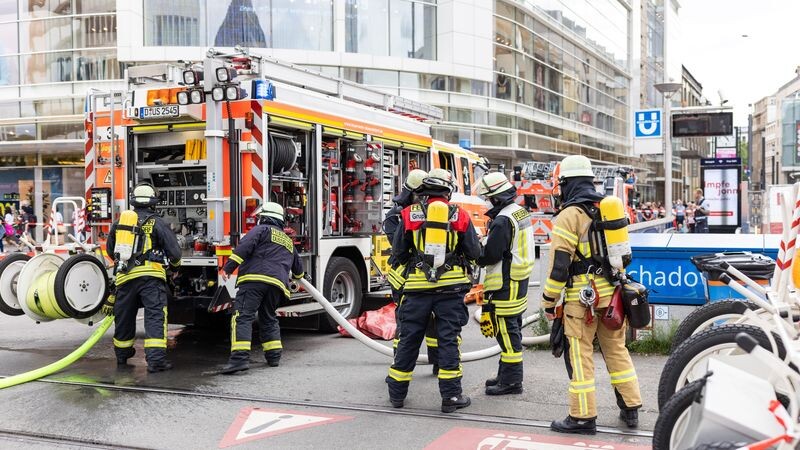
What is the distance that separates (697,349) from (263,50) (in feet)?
86.7

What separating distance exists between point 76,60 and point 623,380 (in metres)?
28.1

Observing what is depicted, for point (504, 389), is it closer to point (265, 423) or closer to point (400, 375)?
point (400, 375)

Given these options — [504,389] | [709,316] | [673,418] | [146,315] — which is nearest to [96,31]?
[146,315]

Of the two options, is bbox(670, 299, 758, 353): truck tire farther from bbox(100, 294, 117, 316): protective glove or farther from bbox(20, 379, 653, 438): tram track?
bbox(100, 294, 117, 316): protective glove

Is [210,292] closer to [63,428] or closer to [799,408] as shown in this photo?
[63,428]

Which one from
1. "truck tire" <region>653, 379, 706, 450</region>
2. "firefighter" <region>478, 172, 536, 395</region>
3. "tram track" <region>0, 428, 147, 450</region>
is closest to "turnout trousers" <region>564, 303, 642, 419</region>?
"firefighter" <region>478, 172, 536, 395</region>

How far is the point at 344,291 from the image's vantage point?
9367 millimetres

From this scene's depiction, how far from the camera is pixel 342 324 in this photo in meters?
7.82

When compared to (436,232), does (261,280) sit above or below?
below

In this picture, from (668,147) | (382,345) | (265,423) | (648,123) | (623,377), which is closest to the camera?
(623,377)

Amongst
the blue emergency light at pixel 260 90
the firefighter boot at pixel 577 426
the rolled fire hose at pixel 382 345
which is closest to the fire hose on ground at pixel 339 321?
the rolled fire hose at pixel 382 345

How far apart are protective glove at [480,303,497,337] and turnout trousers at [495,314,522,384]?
4 cm

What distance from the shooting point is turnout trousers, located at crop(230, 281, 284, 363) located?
23.5ft

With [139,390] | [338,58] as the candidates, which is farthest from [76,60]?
[139,390]
